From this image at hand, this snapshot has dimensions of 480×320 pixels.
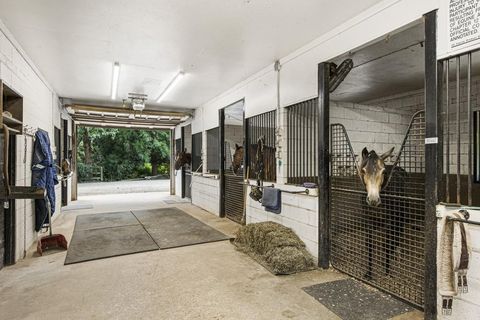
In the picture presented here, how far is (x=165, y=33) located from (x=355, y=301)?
349 cm

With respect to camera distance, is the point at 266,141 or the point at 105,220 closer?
the point at 266,141

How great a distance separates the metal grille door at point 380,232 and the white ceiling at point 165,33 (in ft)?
4.12

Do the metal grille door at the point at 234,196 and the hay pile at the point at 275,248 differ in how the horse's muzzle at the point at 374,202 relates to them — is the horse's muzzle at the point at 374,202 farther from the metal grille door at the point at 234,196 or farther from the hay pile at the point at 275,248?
the metal grille door at the point at 234,196

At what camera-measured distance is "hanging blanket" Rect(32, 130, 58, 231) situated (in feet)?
12.8

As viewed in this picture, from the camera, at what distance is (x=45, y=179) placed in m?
4.01

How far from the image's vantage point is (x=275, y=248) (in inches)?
129

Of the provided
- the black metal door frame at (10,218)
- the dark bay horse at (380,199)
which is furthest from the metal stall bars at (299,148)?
the black metal door frame at (10,218)

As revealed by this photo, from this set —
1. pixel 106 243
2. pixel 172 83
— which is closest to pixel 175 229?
pixel 106 243

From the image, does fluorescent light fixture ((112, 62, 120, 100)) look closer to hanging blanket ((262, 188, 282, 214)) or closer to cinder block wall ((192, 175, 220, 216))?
cinder block wall ((192, 175, 220, 216))

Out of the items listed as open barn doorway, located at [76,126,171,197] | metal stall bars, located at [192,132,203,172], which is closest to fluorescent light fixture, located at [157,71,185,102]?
metal stall bars, located at [192,132,203,172]

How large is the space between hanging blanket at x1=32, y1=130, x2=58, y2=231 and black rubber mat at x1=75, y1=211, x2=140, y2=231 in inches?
38.5

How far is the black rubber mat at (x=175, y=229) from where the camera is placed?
420 centimetres

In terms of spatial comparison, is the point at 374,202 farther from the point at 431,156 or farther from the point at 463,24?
the point at 463,24

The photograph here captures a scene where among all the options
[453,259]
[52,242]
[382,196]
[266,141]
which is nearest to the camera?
[453,259]
